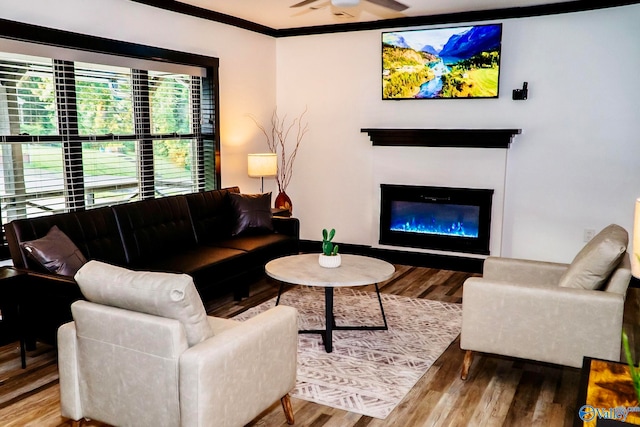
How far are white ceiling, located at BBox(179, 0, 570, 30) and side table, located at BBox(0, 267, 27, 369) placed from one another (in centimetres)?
298

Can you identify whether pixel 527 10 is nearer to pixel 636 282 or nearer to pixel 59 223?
pixel 636 282

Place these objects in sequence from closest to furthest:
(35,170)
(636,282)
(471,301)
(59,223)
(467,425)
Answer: (467,425) → (471,301) → (59,223) → (35,170) → (636,282)

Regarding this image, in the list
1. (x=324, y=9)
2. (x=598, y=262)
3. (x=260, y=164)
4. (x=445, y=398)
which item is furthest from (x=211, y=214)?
(x=598, y=262)

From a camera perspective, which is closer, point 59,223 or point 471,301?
point 471,301

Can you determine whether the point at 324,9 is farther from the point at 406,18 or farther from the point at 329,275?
the point at 329,275

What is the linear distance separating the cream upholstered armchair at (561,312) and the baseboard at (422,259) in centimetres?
264

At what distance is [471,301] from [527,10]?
11.3ft

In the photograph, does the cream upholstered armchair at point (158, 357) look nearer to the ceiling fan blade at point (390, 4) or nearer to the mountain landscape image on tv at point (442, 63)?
the ceiling fan blade at point (390, 4)

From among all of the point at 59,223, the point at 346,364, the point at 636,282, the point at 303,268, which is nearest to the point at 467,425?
the point at 346,364

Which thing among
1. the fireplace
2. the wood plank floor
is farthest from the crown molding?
the wood plank floor

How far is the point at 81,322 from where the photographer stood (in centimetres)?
249

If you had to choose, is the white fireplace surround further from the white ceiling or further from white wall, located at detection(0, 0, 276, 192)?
white wall, located at detection(0, 0, 276, 192)

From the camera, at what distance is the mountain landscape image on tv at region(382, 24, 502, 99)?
555 centimetres

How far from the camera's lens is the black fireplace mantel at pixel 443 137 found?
555 cm
